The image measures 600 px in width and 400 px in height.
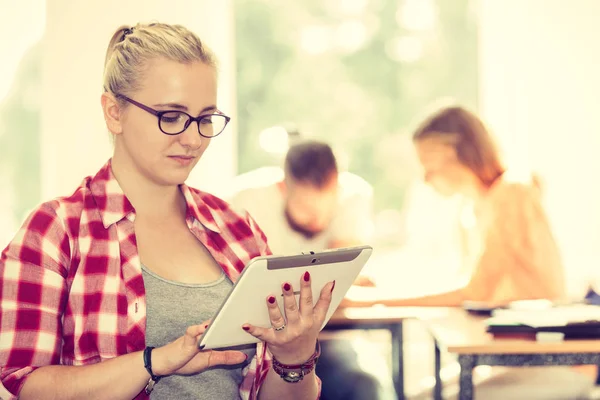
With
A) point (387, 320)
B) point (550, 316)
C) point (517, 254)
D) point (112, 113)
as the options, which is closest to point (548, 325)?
point (550, 316)

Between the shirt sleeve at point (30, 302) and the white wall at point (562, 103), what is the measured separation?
11.7 ft

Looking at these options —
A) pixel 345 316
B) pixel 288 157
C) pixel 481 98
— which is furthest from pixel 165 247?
pixel 481 98

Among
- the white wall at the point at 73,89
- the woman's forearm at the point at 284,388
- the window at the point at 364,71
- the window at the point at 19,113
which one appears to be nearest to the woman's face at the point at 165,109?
the woman's forearm at the point at 284,388

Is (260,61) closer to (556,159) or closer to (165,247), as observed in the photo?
(556,159)

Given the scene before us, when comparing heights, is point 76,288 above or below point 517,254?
above

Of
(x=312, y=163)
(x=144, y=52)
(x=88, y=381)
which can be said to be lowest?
(x=88, y=381)

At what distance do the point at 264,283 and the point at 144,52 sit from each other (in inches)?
18.5

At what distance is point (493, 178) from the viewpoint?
279 cm

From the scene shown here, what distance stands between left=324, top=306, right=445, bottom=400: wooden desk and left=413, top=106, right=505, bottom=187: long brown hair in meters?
0.61

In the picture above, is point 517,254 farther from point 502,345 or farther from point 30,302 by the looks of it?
point 30,302

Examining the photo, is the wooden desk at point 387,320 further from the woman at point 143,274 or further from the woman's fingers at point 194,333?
the woman's fingers at point 194,333

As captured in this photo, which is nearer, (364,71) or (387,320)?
(387,320)

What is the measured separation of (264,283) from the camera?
3.47 feet

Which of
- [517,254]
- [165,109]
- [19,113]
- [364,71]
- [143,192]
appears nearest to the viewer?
[165,109]
